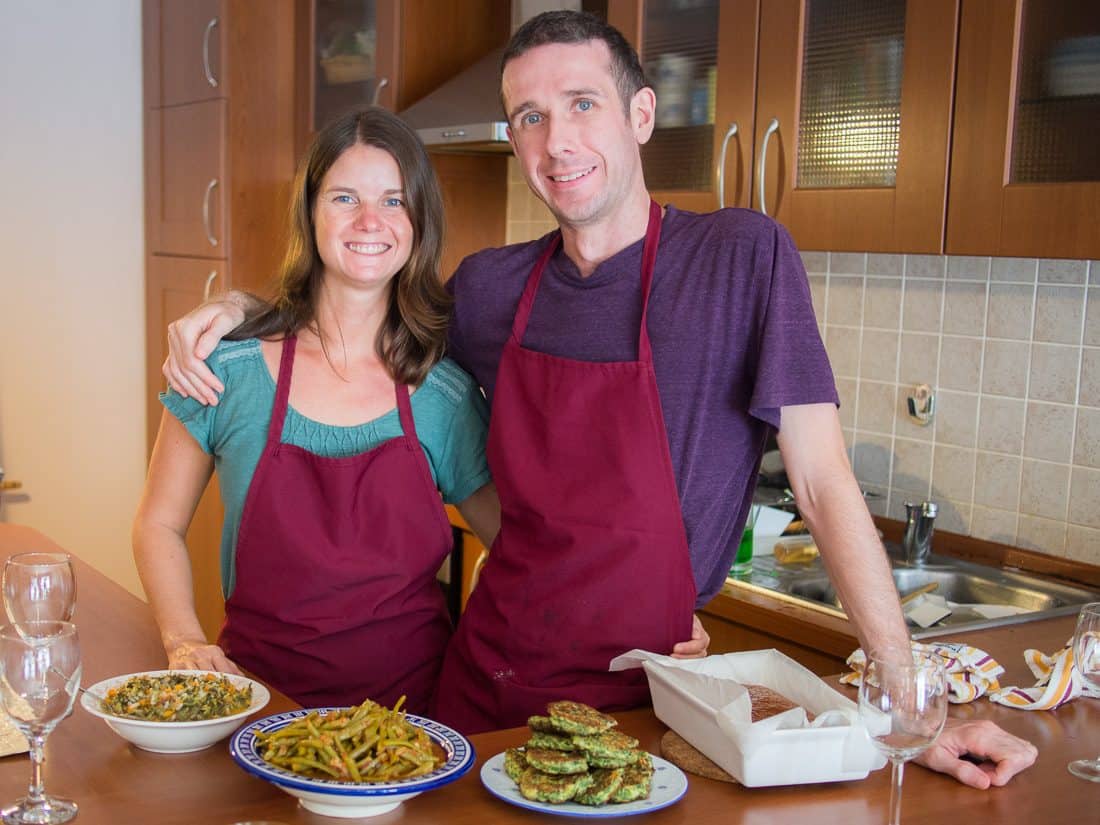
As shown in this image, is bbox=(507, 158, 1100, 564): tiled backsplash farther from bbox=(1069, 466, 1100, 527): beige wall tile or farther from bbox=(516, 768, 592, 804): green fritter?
bbox=(516, 768, 592, 804): green fritter

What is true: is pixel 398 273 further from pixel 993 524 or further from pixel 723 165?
pixel 993 524

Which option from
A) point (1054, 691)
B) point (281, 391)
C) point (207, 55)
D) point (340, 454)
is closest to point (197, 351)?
point (281, 391)

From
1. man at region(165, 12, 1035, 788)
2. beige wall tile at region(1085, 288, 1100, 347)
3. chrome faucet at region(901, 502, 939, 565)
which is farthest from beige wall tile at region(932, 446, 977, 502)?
man at region(165, 12, 1035, 788)

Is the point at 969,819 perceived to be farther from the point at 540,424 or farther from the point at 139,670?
the point at 139,670

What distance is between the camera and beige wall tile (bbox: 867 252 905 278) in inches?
106

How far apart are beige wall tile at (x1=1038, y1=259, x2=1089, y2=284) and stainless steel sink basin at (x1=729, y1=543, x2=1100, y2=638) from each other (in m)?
0.55

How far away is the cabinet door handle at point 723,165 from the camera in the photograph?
250 cm

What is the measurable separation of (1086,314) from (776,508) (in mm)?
750

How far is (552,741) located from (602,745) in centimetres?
5

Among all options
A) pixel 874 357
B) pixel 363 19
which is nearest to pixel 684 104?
pixel 874 357

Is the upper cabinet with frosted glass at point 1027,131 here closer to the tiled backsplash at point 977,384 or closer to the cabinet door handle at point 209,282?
the tiled backsplash at point 977,384

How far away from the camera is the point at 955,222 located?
2.12m

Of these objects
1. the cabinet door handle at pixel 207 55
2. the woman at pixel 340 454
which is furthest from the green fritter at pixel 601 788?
the cabinet door handle at pixel 207 55

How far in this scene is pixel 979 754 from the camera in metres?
1.33
